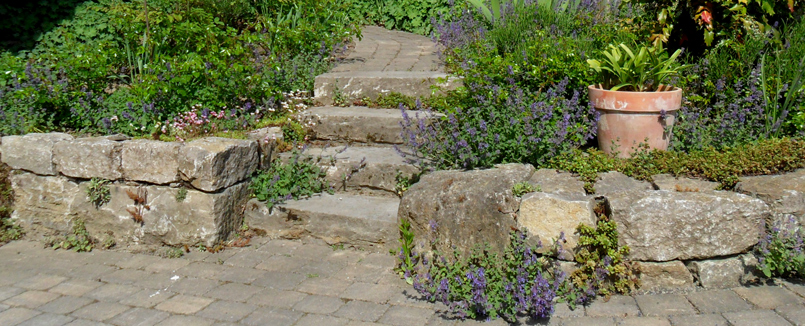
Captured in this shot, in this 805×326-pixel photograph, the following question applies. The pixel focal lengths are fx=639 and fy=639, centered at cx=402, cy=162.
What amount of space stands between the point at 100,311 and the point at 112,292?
0.25 meters

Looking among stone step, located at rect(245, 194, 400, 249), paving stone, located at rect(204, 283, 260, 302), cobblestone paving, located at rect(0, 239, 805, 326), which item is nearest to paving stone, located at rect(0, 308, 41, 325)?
cobblestone paving, located at rect(0, 239, 805, 326)

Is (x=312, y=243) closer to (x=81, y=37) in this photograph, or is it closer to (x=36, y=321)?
(x=36, y=321)

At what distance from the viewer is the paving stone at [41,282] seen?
3939 mm

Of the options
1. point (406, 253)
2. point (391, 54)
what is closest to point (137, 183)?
point (406, 253)

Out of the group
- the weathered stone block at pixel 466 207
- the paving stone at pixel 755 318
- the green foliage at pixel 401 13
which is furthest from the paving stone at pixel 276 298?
the green foliage at pixel 401 13

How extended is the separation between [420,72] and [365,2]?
3.52 metres

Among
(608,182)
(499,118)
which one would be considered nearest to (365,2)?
(499,118)

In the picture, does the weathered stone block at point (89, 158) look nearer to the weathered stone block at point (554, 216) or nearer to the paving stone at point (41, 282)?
the paving stone at point (41, 282)

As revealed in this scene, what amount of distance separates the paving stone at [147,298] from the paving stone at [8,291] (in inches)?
28.6

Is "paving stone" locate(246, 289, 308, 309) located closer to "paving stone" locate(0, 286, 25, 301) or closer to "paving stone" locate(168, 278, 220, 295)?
"paving stone" locate(168, 278, 220, 295)

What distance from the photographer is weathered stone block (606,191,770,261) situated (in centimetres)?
343

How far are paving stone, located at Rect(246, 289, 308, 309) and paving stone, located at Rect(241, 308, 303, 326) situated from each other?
60mm

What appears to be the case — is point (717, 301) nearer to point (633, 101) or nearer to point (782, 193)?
point (782, 193)

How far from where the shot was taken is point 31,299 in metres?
3.77
